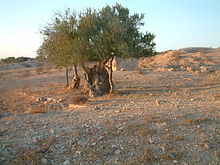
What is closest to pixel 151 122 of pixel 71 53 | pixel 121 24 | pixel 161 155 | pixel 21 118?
pixel 161 155

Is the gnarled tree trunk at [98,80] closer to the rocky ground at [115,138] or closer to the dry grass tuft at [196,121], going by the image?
the rocky ground at [115,138]

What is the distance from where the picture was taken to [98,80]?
46.6 feet

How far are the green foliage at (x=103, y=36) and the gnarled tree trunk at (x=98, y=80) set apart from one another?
148 centimetres

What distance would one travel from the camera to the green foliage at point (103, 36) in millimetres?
11836

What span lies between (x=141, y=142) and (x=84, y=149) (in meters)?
1.30

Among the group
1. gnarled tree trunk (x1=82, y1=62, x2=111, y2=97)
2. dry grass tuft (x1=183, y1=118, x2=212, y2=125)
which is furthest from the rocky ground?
gnarled tree trunk (x1=82, y1=62, x2=111, y2=97)

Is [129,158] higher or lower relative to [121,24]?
lower

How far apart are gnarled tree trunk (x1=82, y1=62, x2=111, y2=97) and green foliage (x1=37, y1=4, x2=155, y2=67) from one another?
1.48 meters

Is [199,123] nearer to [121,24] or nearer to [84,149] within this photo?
[84,149]

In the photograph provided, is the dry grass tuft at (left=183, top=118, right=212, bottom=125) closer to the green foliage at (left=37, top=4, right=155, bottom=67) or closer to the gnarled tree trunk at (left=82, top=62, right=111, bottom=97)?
the green foliage at (left=37, top=4, right=155, bottom=67)

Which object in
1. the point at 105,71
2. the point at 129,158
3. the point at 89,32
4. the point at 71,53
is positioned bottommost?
the point at 129,158

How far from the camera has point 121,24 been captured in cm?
1218

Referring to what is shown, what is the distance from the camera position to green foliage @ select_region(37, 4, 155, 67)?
11836mm

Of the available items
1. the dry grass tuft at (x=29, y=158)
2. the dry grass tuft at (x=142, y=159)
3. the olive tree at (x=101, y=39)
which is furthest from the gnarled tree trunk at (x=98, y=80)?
the dry grass tuft at (x=142, y=159)
